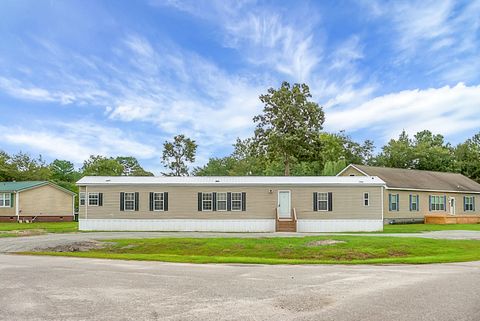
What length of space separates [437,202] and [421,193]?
2.50 m

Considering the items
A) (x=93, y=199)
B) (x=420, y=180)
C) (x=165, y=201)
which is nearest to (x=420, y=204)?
(x=420, y=180)

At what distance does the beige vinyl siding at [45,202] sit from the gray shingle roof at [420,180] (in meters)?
27.3

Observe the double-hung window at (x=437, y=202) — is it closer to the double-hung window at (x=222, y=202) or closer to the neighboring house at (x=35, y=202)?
the double-hung window at (x=222, y=202)

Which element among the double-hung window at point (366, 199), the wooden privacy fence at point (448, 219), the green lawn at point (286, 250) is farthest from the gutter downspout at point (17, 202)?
the wooden privacy fence at point (448, 219)

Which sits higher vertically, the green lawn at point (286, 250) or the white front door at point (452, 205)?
the white front door at point (452, 205)

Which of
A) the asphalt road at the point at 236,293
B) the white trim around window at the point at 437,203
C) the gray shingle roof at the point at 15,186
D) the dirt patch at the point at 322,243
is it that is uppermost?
the gray shingle roof at the point at 15,186

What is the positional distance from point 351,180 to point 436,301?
883 inches

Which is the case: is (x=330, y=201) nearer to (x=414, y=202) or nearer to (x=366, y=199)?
(x=366, y=199)

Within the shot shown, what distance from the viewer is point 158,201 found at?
29.8m

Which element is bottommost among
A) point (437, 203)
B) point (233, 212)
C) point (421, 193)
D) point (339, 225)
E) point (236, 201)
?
point (339, 225)

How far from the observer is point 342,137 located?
205 feet

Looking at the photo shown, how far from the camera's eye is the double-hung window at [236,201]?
29.7 meters

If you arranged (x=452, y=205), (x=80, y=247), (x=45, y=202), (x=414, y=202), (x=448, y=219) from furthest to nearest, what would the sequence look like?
(x=45, y=202) < (x=452, y=205) < (x=414, y=202) < (x=448, y=219) < (x=80, y=247)

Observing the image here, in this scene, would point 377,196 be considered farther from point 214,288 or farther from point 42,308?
point 42,308
